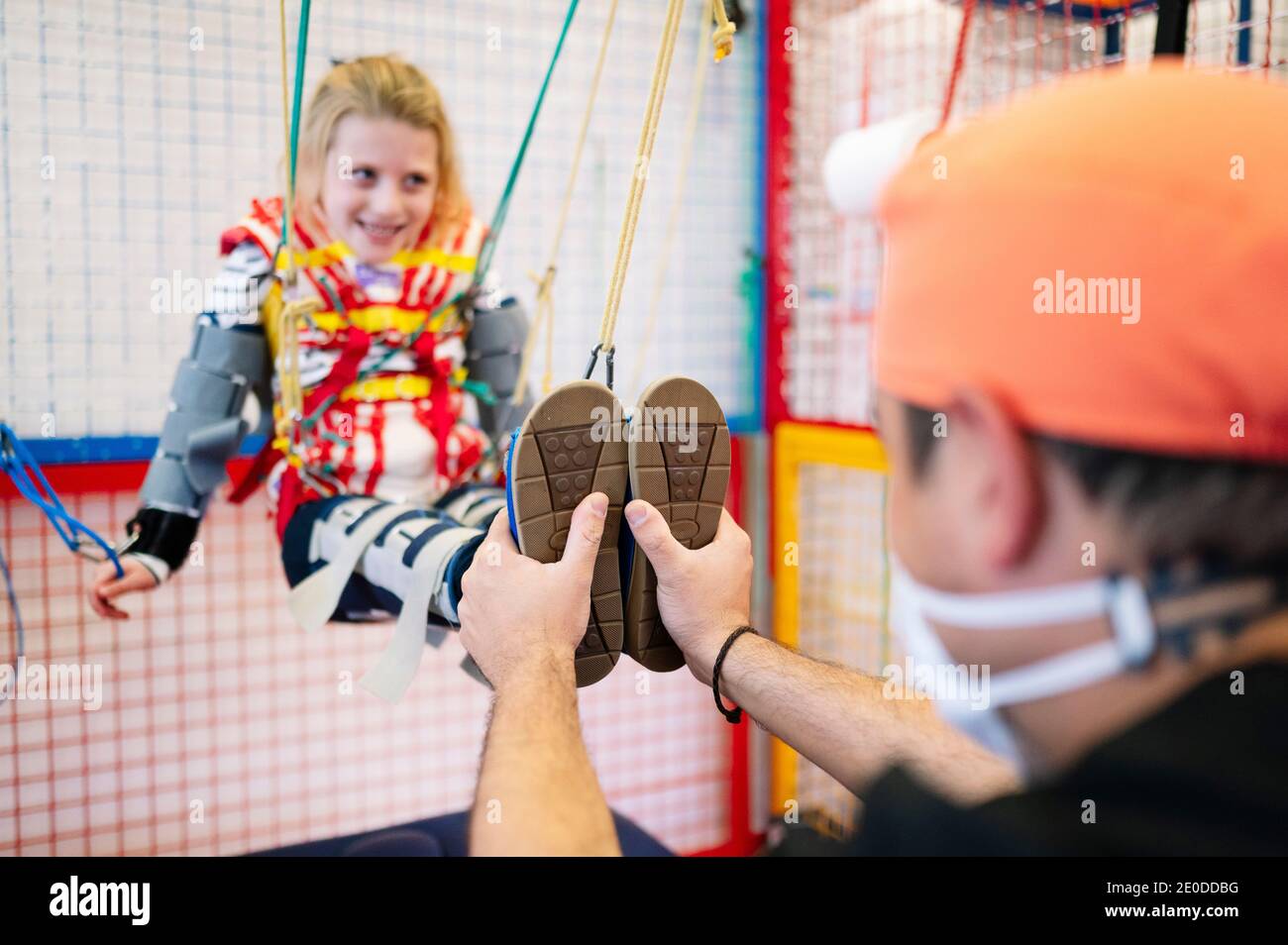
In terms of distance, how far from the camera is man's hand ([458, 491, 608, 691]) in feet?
2.61

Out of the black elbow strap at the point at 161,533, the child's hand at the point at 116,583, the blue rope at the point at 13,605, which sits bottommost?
the blue rope at the point at 13,605

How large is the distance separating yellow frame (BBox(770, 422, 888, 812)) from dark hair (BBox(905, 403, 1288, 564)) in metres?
1.28

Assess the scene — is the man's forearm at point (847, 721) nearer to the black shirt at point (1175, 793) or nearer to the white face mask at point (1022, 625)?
the white face mask at point (1022, 625)

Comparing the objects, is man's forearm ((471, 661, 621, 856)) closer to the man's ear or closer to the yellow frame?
the man's ear

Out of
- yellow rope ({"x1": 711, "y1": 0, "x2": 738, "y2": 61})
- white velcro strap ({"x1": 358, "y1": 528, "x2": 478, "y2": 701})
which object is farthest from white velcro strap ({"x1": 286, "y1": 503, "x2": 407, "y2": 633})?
yellow rope ({"x1": 711, "y1": 0, "x2": 738, "y2": 61})

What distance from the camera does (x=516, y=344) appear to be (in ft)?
4.88

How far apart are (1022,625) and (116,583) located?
111cm

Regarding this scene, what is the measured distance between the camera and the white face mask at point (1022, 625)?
464mm

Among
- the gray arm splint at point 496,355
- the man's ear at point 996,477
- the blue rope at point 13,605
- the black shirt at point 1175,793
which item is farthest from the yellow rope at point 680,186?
the blue rope at point 13,605

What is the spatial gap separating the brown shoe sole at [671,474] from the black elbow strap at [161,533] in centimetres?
66

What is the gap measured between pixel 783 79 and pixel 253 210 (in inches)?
37.8

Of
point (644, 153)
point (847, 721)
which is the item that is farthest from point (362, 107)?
point (847, 721)
